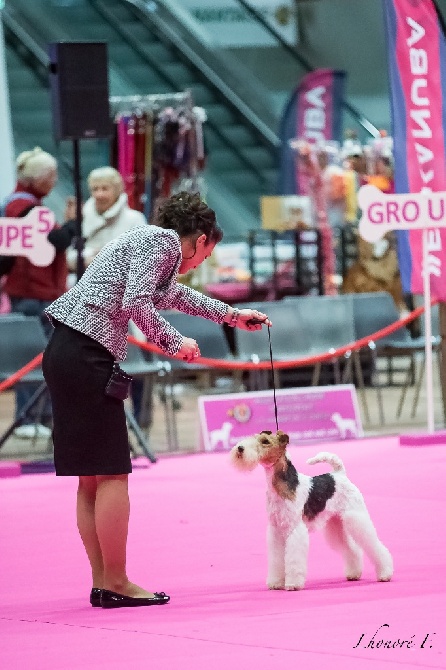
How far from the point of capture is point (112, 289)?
14.8 feet

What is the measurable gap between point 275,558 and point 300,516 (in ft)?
0.50

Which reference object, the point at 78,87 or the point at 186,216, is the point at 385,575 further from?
the point at 78,87

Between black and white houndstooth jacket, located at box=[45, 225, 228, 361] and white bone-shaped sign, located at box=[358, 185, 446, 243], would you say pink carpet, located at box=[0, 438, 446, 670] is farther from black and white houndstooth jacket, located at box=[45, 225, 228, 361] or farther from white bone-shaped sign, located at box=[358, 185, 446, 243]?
white bone-shaped sign, located at box=[358, 185, 446, 243]

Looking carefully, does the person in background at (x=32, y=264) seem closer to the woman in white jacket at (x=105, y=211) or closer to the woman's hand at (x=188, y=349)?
the woman in white jacket at (x=105, y=211)

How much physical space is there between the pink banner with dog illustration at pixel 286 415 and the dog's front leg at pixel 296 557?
12.7ft

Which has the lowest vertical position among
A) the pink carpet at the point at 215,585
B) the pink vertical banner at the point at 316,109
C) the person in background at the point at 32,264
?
the pink carpet at the point at 215,585

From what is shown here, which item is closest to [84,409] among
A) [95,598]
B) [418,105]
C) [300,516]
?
[95,598]

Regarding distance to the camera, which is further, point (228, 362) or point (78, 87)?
point (228, 362)

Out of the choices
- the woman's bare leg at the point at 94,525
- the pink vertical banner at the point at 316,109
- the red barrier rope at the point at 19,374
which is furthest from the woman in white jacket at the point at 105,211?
the pink vertical banner at the point at 316,109

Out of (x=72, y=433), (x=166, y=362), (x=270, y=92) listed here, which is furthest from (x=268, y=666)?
(x=270, y=92)

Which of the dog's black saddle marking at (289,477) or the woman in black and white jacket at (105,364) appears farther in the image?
the dog's black saddle marking at (289,477)

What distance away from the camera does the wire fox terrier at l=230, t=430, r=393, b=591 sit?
4668 millimetres

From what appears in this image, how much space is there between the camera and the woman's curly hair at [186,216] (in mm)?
4605

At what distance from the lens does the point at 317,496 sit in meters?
4.75
